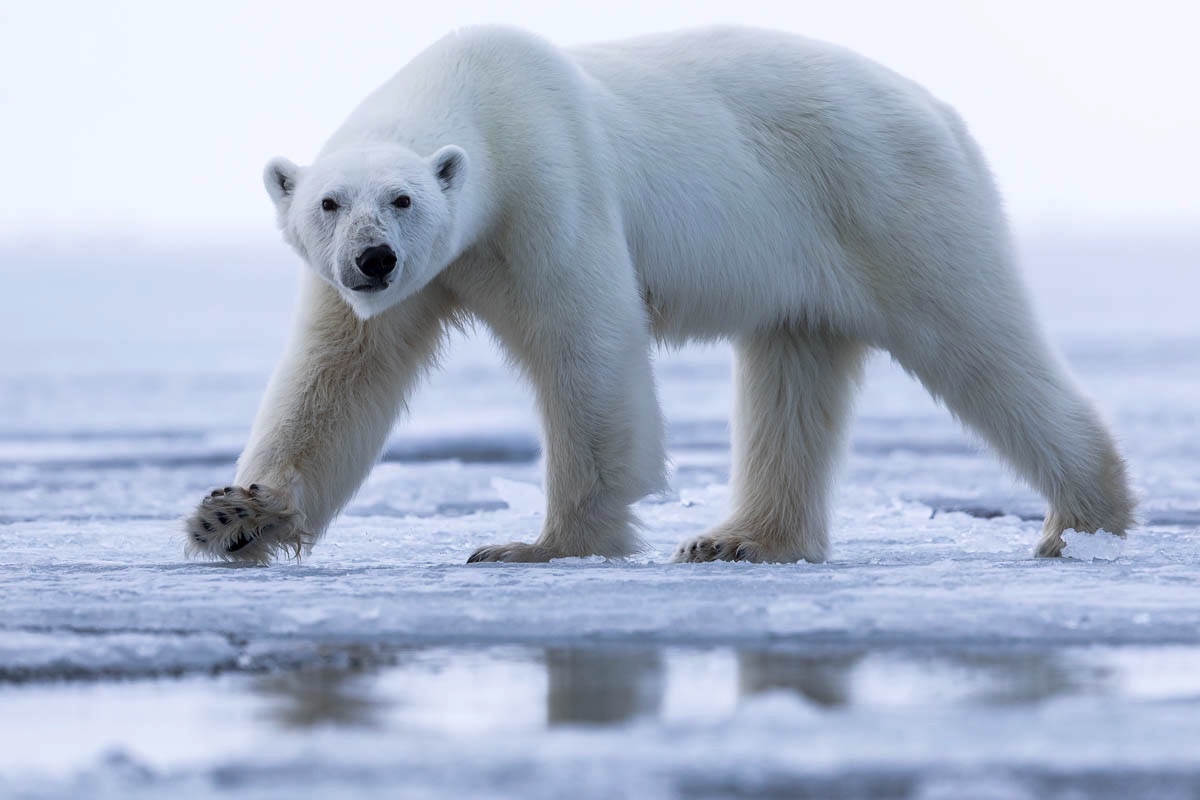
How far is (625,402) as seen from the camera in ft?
13.6

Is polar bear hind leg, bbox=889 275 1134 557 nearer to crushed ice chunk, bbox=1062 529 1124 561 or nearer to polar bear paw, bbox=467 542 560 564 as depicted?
crushed ice chunk, bbox=1062 529 1124 561

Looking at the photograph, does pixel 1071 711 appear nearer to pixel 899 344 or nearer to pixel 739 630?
pixel 739 630

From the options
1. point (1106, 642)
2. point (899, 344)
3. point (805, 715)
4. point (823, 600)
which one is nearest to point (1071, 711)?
point (805, 715)

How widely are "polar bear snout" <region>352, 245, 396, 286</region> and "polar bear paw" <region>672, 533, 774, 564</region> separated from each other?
1.27m

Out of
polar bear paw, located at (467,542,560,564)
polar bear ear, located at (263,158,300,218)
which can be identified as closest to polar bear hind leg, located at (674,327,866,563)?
polar bear paw, located at (467,542,560,564)

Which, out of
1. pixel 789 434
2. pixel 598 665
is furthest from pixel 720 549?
pixel 598 665

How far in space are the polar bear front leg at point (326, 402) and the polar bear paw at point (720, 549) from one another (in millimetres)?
943

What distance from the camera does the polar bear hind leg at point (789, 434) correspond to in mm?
4934

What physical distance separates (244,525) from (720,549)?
1.41 meters

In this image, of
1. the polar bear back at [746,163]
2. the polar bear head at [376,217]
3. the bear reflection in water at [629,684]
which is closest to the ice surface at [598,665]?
the bear reflection in water at [629,684]

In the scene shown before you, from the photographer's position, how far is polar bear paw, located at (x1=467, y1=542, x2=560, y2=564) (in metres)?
4.11

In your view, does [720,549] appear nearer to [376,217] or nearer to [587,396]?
[587,396]

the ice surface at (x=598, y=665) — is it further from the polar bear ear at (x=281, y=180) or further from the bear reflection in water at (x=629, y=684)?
the polar bear ear at (x=281, y=180)

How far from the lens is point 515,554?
4117 millimetres
